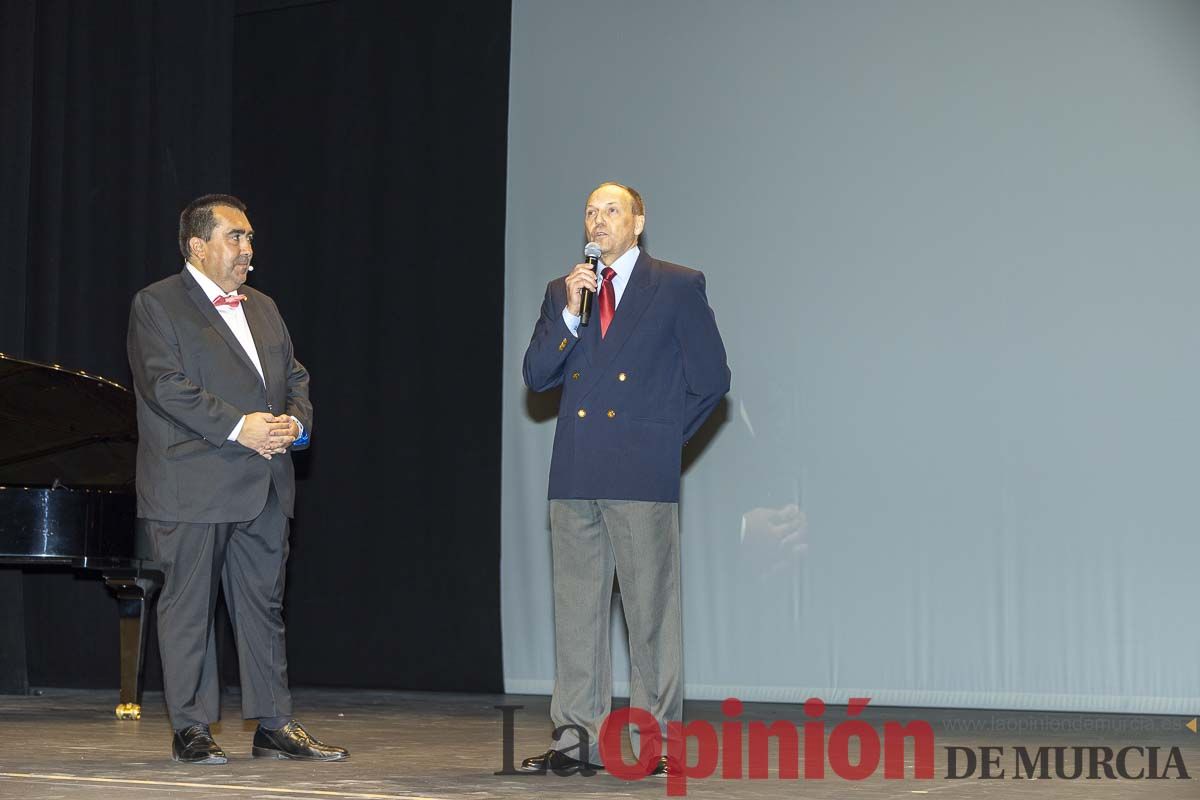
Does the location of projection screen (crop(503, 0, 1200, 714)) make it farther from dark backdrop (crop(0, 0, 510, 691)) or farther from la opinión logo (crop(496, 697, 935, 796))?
la opinión logo (crop(496, 697, 935, 796))

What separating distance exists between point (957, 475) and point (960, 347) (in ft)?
1.66

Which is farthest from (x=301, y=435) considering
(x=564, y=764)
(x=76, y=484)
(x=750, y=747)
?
(x=76, y=484)

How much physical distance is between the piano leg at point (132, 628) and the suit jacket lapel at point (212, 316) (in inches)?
75.9

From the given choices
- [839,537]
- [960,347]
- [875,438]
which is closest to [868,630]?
[839,537]

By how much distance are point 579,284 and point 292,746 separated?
1.46 meters

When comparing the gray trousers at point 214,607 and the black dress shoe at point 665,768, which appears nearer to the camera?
the black dress shoe at point 665,768

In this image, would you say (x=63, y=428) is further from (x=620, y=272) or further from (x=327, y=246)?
(x=620, y=272)

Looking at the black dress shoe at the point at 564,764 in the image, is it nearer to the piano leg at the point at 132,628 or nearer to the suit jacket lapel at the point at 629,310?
the suit jacket lapel at the point at 629,310

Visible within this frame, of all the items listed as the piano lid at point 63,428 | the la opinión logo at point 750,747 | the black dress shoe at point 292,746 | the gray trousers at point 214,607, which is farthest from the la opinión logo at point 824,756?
the piano lid at point 63,428

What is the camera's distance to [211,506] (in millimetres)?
3547

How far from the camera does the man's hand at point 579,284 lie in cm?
320

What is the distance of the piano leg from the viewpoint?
207 inches

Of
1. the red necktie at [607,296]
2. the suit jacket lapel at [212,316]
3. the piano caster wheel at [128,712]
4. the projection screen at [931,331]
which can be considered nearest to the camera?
the red necktie at [607,296]

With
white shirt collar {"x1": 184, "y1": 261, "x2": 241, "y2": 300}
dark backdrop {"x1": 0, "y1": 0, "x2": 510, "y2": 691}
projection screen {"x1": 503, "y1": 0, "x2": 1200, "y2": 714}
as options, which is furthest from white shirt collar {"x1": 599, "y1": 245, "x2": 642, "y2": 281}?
dark backdrop {"x1": 0, "y1": 0, "x2": 510, "y2": 691}
